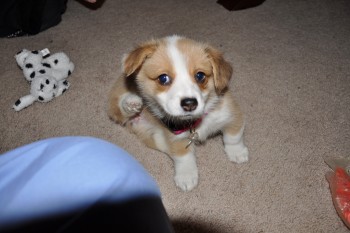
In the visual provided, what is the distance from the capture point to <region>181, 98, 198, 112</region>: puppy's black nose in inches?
57.7

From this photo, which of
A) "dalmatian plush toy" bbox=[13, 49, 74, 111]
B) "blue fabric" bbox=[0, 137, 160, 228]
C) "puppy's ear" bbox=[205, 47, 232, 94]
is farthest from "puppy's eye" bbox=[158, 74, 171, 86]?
"dalmatian plush toy" bbox=[13, 49, 74, 111]

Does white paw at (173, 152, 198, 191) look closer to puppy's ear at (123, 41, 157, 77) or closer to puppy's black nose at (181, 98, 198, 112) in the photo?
puppy's black nose at (181, 98, 198, 112)

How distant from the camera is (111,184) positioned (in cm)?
80

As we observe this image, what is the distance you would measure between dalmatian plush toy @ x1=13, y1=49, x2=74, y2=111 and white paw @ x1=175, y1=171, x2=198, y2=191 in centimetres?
97

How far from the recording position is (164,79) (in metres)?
1.58

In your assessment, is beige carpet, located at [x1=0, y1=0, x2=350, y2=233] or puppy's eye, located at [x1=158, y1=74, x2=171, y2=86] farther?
beige carpet, located at [x1=0, y1=0, x2=350, y2=233]

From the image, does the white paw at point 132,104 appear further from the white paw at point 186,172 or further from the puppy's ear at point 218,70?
the puppy's ear at point 218,70

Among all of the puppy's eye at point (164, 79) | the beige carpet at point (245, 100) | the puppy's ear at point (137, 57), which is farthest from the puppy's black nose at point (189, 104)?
the beige carpet at point (245, 100)

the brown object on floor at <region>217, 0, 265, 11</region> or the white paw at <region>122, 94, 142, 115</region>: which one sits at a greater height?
the brown object on floor at <region>217, 0, 265, 11</region>

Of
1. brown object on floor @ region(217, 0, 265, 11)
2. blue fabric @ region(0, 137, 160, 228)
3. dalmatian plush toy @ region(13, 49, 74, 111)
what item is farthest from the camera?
brown object on floor @ region(217, 0, 265, 11)

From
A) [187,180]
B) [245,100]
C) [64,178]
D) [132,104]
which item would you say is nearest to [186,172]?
[187,180]

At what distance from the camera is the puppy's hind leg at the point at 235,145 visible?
1.82 meters

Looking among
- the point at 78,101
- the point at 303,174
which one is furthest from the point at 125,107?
the point at 303,174

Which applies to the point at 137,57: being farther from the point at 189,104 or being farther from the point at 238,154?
the point at 238,154
